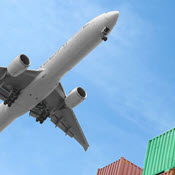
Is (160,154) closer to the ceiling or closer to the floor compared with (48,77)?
closer to the floor

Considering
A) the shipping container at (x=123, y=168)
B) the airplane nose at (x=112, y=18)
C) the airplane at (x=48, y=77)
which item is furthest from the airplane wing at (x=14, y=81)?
the shipping container at (x=123, y=168)

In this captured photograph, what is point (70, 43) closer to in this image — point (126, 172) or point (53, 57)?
point (53, 57)

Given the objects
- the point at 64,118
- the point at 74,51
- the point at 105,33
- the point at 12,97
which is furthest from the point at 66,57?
the point at 64,118

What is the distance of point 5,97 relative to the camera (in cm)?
4350

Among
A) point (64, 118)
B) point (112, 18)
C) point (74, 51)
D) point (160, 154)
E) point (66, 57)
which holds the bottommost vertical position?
point (160, 154)

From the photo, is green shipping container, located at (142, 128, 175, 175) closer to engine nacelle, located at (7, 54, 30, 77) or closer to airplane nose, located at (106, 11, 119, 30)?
airplane nose, located at (106, 11, 119, 30)

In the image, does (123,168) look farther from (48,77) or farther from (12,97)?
(12,97)

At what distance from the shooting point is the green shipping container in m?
35.6

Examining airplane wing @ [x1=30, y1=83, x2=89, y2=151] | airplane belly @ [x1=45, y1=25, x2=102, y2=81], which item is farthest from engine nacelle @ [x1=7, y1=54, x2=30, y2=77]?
airplane wing @ [x1=30, y1=83, x2=89, y2=151]

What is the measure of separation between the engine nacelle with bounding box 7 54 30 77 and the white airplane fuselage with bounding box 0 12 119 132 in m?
1.92

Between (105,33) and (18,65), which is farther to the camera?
(18,65)

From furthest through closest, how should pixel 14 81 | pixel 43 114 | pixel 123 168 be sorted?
pixel 43 114 < pixel 123 168 < pixel 14 81

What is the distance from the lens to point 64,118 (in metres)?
48.8

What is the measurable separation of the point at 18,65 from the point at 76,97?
7663 millimetres
